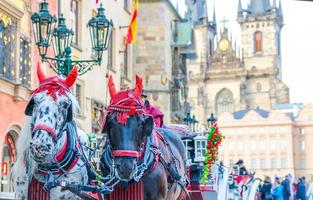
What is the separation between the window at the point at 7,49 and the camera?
1816cm

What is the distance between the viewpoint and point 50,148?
5.92 metres

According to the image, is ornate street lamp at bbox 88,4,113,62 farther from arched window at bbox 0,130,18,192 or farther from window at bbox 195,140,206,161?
arched window at bbox 0,130,18,192

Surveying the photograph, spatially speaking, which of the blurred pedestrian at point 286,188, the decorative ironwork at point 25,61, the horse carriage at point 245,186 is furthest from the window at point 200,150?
the blurred pedestrian at point 286,188

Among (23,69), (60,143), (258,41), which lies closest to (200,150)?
(60,143)

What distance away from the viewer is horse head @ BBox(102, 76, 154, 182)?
20.9 ft

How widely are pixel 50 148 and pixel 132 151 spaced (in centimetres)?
88

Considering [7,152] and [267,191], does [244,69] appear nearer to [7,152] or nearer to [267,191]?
[267,191]

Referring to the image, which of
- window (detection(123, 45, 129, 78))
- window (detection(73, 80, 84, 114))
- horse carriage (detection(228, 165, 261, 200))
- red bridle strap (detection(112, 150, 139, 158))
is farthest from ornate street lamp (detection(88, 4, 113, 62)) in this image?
window (detection(123, 45, 129, 78))

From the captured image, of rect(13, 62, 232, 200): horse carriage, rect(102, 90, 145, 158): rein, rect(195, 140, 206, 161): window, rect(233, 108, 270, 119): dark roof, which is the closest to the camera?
rect(13, 62, 232, 200): horse carriage

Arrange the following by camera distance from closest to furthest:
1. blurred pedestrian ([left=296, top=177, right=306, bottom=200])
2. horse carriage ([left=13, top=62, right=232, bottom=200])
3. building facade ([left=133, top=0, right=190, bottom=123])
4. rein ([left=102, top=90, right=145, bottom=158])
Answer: horse carriage ([left=13, top=62, right=232, bottom=200]) → rein ([left=102, top=90, right=145, bottom=158]) → blurred pedestrian ([left=296, top=177, right=306, bottom=200]) → building facade ([left=133, top=0, right=190, bottom=123])

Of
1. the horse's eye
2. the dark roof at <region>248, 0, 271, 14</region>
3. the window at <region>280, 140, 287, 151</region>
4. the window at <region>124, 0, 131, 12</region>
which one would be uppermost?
the dark roof at <region>248, 0, 271, 14</region>

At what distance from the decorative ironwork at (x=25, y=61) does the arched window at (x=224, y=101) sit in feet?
286

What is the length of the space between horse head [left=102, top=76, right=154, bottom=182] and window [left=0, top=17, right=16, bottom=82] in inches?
468

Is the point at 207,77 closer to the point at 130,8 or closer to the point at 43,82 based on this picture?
the point at 130,8
